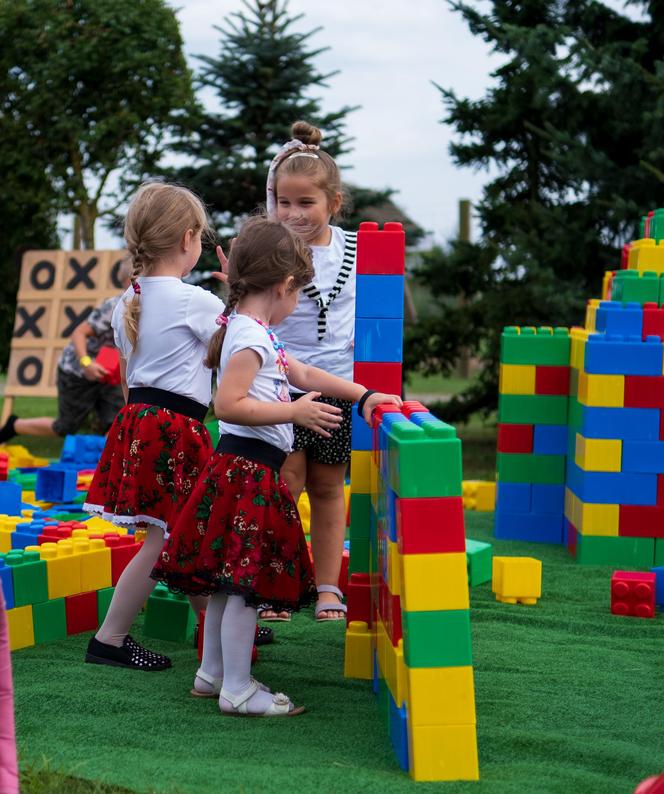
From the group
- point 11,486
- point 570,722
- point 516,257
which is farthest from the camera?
point 516,257

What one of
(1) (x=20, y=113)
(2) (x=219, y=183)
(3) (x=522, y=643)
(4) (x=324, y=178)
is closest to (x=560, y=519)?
(3) (x=522, y=643)

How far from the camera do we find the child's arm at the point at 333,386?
10.2ft

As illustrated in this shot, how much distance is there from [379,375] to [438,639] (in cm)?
101

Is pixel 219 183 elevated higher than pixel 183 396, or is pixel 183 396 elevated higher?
pixel 219 183

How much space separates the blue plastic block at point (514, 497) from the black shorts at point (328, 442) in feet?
6.15

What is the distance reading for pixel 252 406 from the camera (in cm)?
295

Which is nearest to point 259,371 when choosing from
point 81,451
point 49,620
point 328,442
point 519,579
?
point 328,442

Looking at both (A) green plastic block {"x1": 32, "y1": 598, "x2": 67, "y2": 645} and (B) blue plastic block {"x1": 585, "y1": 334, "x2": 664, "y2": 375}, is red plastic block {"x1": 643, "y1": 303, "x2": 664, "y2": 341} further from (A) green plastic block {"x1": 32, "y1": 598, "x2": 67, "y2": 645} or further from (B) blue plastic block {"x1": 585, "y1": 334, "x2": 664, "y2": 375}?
(A) green plastic block {"x1": 32, "y1": 598, "x2": 67, "y2": 645}

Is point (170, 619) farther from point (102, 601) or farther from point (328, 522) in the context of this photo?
point (328, 522)

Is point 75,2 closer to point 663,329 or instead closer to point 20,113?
Answer: point 20,113

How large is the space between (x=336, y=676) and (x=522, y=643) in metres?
0.71

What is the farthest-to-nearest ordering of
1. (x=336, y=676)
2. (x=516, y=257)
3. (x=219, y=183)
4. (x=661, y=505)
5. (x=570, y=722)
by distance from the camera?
(x=219, y=183)
(x=516, y=257)
(x=661, y=505)
(x=336, y=676)
(x=570, y=722)

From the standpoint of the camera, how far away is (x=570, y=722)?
293 cm

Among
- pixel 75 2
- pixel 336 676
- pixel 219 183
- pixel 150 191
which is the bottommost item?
pixel 336 676
